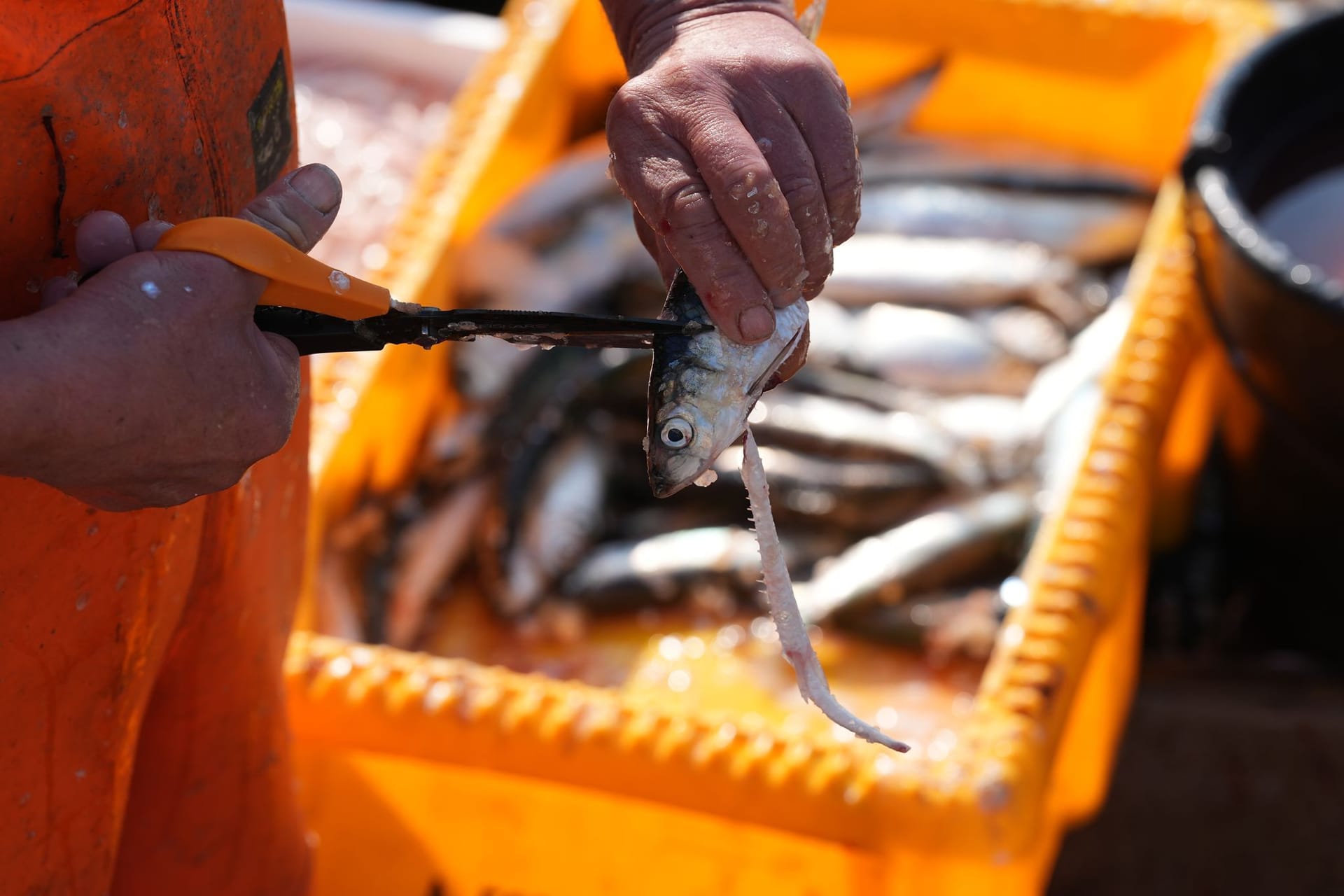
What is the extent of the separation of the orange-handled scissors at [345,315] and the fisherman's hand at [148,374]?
0.02m

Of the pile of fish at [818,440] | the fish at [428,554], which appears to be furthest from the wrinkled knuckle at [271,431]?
the fish at [428,554]

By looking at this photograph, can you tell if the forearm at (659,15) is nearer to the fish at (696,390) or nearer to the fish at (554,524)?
the fish at (696,390)

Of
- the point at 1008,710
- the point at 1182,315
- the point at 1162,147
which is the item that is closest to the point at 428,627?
the point at 1008,710

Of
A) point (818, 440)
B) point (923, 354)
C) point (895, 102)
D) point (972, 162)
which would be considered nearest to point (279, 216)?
point (818, 440)

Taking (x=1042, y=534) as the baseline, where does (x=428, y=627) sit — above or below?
below

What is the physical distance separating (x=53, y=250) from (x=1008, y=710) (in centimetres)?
177

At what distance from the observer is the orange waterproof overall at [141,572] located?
103cm

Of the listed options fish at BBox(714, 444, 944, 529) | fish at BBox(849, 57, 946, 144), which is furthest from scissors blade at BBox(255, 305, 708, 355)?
fish at BBox(849, 57, 946, 144)

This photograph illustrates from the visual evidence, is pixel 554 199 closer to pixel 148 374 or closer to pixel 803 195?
pixel 803 195

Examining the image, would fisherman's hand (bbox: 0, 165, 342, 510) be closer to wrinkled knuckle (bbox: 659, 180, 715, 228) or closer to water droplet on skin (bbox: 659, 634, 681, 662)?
wrinkled knuckle (bbox: 659, 180, 715, 228)

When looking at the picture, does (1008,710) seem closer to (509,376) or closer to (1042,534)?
(1042,534)

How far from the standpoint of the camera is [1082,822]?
288 cm

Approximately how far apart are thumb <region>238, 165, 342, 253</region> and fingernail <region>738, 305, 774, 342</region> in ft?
1.27

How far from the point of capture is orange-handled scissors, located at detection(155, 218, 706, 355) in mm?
1037
